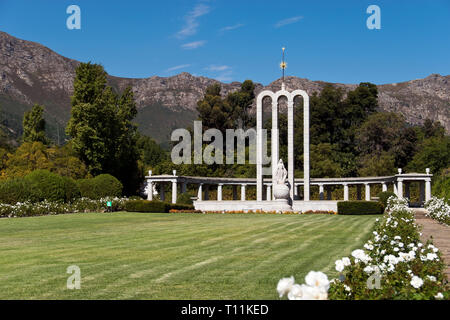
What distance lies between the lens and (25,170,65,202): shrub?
3185 cm

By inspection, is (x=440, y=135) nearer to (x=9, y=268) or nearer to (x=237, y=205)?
(x=237, y=205)

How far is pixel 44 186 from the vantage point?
32594 millimetres

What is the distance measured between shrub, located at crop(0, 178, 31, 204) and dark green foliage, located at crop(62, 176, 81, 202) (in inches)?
154

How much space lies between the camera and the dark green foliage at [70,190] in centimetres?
3509

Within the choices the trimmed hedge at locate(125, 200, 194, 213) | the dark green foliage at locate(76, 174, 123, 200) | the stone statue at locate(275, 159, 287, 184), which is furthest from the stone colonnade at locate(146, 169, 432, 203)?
the trimmed hedge at locate(125, 200, 194, 213)

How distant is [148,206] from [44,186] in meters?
7.20

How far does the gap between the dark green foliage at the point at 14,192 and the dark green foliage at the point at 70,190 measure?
12.7ft

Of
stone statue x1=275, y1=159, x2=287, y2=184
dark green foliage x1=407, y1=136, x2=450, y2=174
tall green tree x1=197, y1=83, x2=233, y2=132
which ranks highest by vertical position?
tall green tree x1=197, y1=83, x2=233, y2=132

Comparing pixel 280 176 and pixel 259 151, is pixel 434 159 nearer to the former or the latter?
pixel 259 151

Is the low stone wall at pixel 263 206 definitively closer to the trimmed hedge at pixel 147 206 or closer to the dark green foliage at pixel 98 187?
the trimmed hedge at pixel 147 206
